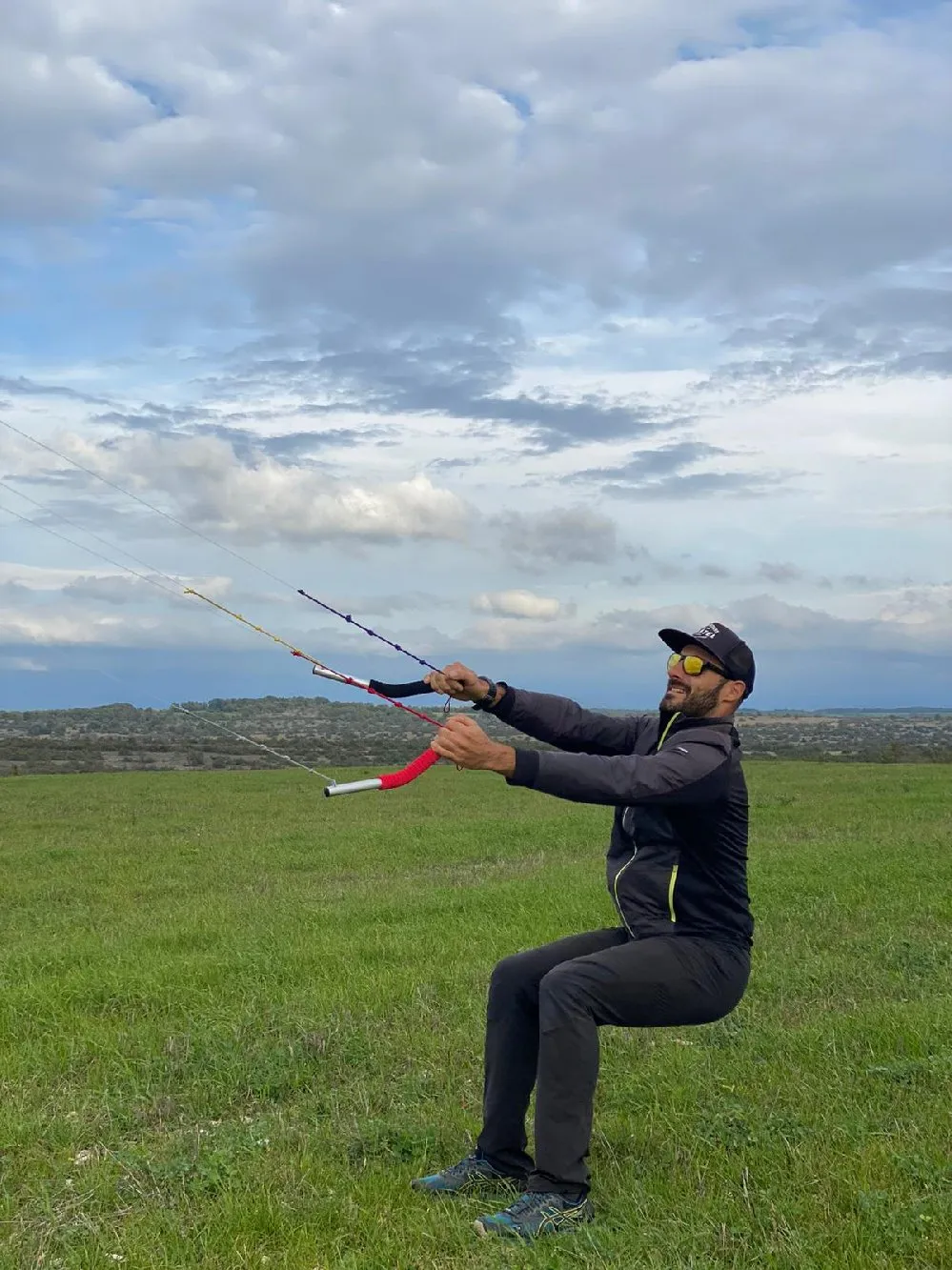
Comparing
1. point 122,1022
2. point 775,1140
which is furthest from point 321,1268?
point 122,1022

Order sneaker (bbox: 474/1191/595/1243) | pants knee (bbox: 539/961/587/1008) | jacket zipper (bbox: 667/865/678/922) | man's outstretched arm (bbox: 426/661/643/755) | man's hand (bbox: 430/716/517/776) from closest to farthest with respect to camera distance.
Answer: man's hand (bbox: 430/716/517/776) → sneaker (bbox: 474/1191/595/1243) → pants knee (bbox: 539/961/587/1008) → jacket zipper (bbox: 667/865/678/922) → man's outstretched arm (bbox: 426/661/643/755)

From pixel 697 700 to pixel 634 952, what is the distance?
1.25m

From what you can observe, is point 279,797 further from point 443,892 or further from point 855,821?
point 443,892

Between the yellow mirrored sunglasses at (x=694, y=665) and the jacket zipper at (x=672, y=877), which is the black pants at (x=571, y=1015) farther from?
the yellow mirrored sunglasses at (x=694, y=665)

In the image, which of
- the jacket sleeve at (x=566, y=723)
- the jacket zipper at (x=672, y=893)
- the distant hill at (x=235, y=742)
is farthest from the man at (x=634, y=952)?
the distant hill at (x=235, y=742)

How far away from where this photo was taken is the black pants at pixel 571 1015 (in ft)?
17.6

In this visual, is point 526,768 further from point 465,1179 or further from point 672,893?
point 465,1179

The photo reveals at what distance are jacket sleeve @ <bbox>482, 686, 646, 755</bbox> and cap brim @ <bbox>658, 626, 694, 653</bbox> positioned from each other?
19.4 inches

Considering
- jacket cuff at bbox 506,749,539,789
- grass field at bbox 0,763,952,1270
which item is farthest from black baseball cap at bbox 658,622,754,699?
grass field at bbox 0,763,952,1270

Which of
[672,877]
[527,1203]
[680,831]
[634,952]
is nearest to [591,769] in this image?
[680,831]

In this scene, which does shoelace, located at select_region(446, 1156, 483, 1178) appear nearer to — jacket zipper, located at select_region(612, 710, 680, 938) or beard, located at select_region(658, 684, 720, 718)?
jacket zipper, located at select_region(612, 710, 680, 938)

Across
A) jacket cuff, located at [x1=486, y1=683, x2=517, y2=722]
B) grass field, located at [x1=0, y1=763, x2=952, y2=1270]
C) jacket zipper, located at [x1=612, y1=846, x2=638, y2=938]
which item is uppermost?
jacket cuff, located at [x1=486, y1=683, x2=517, y2=722]

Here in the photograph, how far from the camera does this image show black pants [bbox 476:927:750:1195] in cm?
537

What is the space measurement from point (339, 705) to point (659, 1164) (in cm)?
14834
